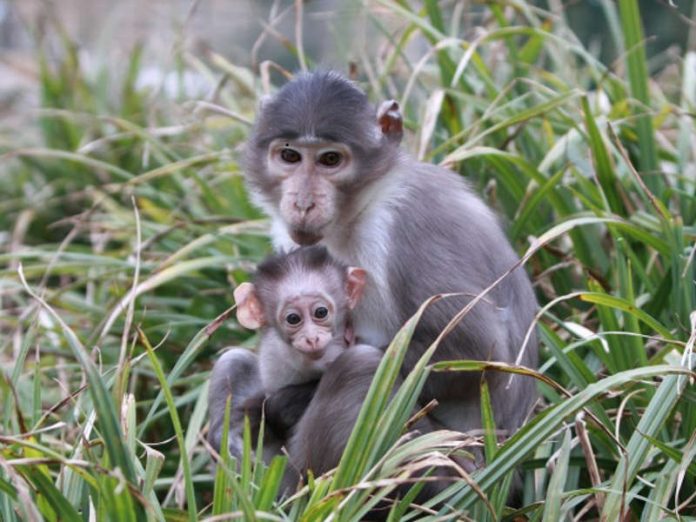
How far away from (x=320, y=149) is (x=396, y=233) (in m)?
0.40

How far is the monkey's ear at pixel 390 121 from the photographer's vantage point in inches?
169

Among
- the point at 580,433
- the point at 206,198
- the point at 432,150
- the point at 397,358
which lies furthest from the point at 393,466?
the point at 206,198

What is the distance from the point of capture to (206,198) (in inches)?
239

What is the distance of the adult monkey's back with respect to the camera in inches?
156

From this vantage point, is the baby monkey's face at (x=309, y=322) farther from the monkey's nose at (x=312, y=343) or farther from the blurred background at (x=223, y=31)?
the blurred background at (x=223, y=31)


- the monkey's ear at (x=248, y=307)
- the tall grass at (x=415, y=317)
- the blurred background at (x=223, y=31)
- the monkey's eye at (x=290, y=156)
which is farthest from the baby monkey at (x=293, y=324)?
→ the blurred background at (x=223, y=31)

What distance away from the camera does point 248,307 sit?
13.4 ft

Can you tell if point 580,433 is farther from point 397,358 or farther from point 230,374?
point 230,374

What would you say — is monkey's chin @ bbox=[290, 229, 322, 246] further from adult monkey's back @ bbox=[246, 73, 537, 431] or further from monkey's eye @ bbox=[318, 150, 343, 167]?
monkey's eye @ bbox=[318, 150, 343, 167]

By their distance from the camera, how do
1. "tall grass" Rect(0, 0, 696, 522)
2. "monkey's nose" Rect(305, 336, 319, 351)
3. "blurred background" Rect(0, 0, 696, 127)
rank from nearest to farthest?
1. "tall grass" Rect(0, 0, 696, 522)
2. "monkey's nose" Rect(305, 336, 319, 351)
3. "blurred background" Rect(0, 0, 696, 127)

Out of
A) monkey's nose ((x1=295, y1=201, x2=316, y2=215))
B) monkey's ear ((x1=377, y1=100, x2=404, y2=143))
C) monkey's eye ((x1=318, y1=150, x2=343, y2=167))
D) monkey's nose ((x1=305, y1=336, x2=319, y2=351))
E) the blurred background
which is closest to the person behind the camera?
monkey's nose ((x1=305, y1=336, x2=319, y2=351))

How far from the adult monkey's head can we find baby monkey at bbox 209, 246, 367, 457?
12cm

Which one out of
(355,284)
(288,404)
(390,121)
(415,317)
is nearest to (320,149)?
(390,121)

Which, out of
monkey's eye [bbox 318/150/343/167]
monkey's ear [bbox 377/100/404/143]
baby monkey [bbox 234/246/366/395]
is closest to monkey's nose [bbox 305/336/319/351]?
baby monkey [bbox 234/246/366/395]
